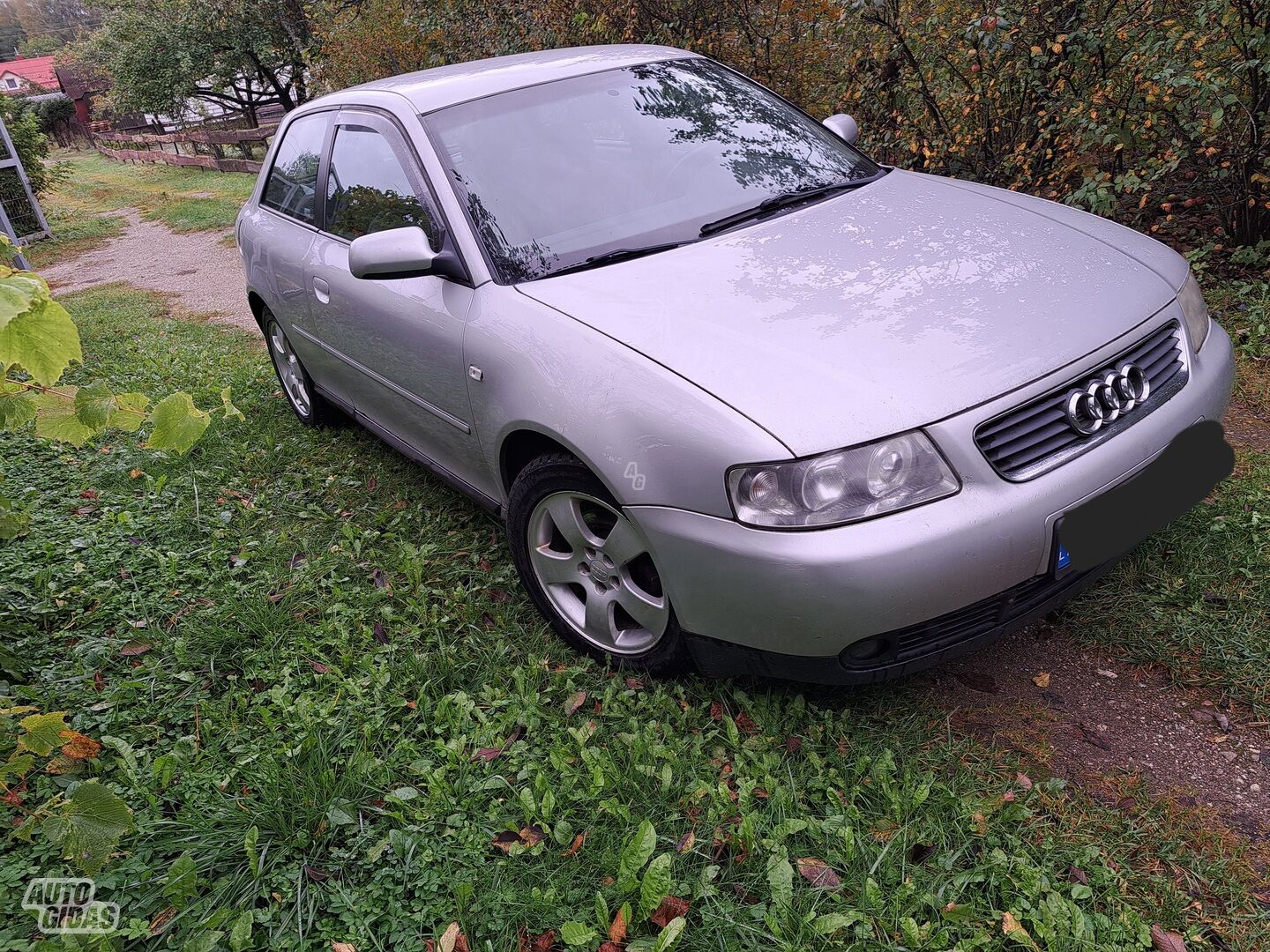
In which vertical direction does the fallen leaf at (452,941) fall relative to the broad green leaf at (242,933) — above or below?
below

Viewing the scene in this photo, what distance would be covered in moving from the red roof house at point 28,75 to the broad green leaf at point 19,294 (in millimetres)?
72967

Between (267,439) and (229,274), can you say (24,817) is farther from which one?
(229,274)

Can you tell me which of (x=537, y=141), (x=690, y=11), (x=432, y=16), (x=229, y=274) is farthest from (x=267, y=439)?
(x=432, y=16)

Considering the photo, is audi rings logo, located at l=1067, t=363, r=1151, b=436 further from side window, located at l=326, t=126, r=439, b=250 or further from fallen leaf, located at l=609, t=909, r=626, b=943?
side window, located at l=326, t=126, r=439, b=250

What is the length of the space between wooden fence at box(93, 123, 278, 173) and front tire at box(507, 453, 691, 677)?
1508 centimetres

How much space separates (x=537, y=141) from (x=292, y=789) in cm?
214

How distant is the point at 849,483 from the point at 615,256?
1126 millimetres

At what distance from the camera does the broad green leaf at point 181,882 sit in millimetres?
2141

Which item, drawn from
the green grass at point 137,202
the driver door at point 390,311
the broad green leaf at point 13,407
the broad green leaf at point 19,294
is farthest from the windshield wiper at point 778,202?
the green grass at point 137,202

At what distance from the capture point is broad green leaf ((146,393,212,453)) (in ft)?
6.96

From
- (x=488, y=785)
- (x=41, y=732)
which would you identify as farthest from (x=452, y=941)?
(x=41, y=732)

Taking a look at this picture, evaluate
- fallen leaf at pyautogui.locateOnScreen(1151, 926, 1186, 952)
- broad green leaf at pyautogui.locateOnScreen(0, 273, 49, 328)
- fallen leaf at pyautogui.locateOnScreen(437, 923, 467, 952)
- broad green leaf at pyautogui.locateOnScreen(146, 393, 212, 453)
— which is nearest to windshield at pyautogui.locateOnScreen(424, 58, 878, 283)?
broad green leaf at pyautogui.locateOnScreen(146, 393, 212, 453)

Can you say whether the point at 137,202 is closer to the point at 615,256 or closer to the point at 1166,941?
the point at 615,256
